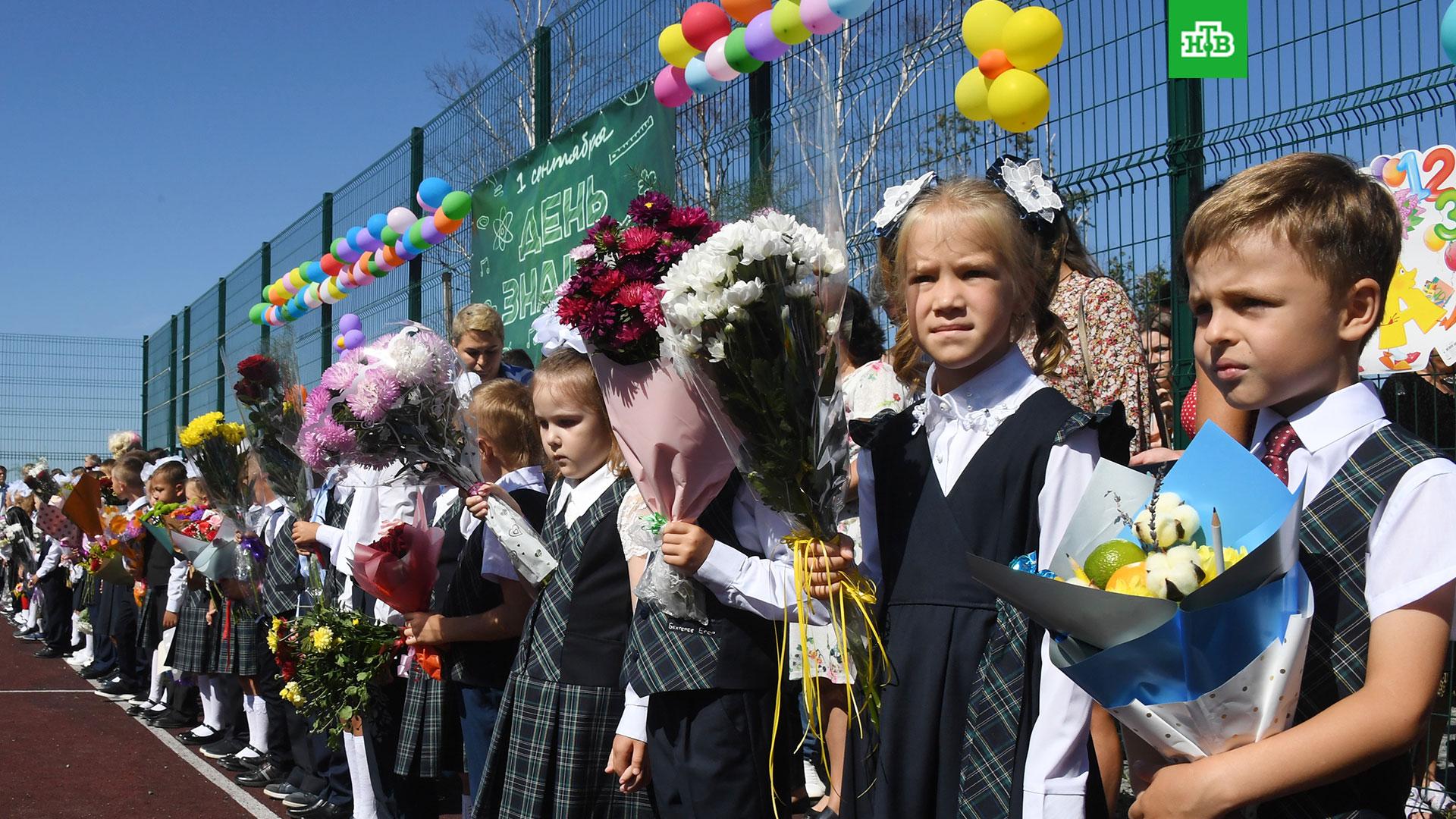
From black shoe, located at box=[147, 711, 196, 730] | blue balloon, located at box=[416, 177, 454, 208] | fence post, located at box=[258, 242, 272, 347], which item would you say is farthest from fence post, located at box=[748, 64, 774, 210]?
fence post, located at box=[258, 242, 272, 347]

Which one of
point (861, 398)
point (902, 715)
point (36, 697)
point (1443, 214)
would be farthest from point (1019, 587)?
point (36, 697)

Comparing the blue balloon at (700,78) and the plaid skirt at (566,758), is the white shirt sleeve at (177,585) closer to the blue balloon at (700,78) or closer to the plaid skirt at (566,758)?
the blue balloon at (700,78)

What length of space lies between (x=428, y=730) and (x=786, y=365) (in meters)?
2.42

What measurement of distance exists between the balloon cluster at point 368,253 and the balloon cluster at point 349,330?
3.6 inches

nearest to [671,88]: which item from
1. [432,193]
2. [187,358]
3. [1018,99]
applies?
[1018,99]

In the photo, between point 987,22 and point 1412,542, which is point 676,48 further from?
point 1412,542

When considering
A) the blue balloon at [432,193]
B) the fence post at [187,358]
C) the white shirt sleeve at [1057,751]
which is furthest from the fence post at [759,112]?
the fence post at [187,358]

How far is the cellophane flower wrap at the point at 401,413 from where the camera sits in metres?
3.90

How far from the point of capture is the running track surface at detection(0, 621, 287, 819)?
6441 millimetres

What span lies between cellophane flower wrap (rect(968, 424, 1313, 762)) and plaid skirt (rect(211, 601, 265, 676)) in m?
6.03

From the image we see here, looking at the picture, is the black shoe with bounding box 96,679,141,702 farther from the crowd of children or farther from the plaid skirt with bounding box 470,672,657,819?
the plaid skirt with bounding box 470,672,657,819

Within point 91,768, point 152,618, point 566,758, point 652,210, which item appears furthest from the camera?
point 152,618

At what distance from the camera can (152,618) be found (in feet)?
31.1

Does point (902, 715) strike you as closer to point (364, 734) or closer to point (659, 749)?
point (659, 749)
